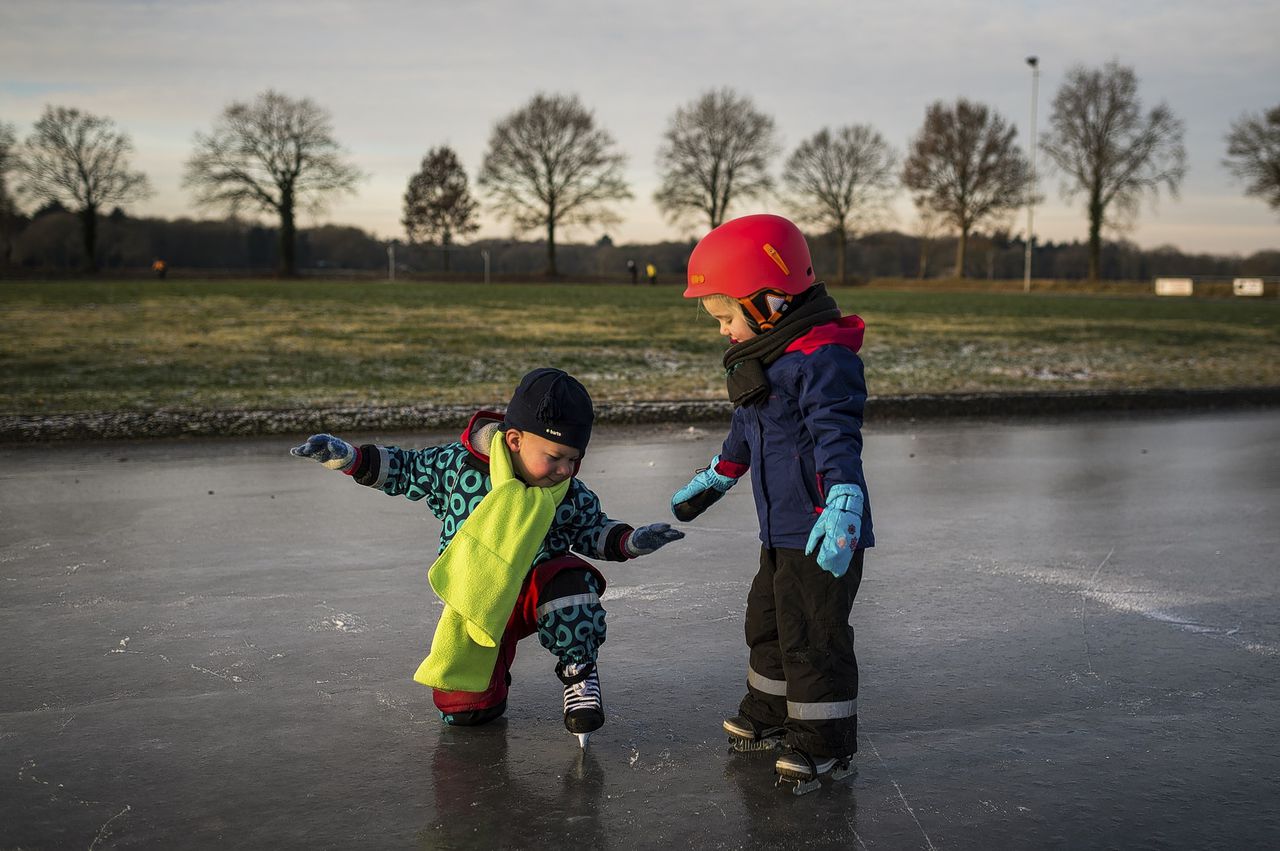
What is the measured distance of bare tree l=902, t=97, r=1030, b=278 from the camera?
5834 centimetres

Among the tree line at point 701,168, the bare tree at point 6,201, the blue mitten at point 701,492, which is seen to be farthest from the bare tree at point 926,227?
the blue mitten at point 701,492

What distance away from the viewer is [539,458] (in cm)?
347

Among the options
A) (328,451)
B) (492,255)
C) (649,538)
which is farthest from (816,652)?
(492,255)

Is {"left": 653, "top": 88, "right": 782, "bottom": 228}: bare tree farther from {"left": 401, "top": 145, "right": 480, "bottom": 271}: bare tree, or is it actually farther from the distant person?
the distant person

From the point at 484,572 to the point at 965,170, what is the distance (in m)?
59.6

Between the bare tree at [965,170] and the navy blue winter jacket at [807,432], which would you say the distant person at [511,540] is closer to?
the navy blue winter jacket at [807,432]

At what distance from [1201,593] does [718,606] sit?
2.18m

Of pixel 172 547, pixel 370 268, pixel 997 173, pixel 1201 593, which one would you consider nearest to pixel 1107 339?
pixel 1201 593

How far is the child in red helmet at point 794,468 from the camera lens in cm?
319

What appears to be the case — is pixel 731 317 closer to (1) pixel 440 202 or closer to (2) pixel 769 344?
(2) pixel 769 344

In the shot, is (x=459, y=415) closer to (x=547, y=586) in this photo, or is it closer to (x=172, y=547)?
(x=172, y=547)

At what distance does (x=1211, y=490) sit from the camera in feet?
25.6

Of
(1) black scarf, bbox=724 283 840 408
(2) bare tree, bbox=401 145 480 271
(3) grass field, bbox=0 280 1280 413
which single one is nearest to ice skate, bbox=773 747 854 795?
(1) black scarf, bbox=724 283 840 408

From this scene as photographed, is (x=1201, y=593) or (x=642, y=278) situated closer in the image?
(x=1201, y=593)
